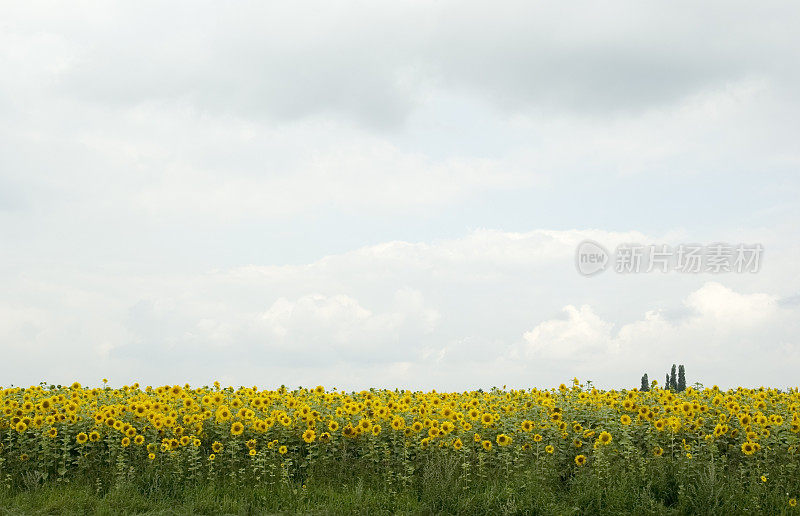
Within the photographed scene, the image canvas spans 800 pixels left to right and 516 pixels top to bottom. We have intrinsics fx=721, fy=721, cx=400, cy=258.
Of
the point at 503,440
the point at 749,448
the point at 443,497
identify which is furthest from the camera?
the point at 503,440

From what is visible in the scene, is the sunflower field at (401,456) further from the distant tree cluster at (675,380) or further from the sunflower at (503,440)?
the distant tree cluster at (675,380)

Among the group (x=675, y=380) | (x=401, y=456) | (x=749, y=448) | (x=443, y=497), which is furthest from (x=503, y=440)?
(x=675, y=380)

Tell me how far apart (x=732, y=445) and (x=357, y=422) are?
5.61 meters

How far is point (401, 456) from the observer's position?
1023 centimetres

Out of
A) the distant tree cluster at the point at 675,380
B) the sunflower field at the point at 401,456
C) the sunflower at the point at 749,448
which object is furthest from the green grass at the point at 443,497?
the distant tree cluster at the point at 675,380

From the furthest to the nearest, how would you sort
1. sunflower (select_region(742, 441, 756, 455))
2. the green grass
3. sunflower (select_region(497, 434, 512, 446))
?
1. sunflower (select_region(497, 434, 512, 446))
2. sunflower (select_region(742, 441, 756, 455))
3. the green grass

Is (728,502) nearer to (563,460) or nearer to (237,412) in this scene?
(563,460)

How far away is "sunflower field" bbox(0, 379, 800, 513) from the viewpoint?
8.78m

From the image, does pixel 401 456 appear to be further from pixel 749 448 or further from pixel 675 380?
pixel 675 380

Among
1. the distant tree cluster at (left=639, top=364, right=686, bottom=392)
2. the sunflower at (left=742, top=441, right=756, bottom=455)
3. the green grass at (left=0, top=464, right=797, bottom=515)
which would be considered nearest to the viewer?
the green grass at (left=0, top=464, right=797, bottom=515)

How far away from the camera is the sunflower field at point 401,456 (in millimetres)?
8781

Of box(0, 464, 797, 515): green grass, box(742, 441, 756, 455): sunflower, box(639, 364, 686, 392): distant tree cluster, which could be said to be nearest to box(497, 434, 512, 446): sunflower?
box(0, 464, 797, 515): green grass

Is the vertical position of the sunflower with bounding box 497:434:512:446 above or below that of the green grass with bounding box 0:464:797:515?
above

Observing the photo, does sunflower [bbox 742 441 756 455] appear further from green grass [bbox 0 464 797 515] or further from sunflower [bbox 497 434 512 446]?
sunflower [bbox 497 434 512 446]
